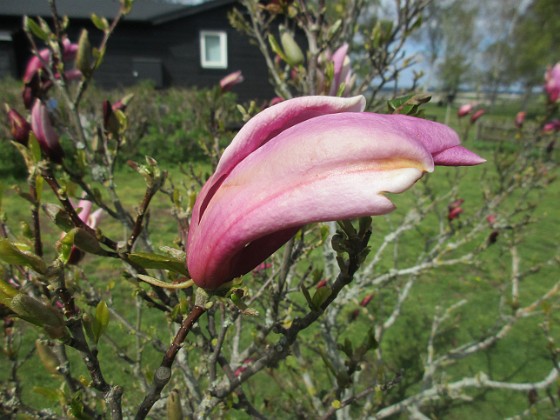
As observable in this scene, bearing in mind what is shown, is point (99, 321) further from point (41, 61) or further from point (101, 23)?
point (101, 23)

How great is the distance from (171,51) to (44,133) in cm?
1505

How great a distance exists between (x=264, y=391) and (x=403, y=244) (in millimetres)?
3415

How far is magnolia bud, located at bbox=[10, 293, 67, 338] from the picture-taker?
2.00 feet

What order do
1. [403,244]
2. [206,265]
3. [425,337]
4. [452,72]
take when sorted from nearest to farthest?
[206,265] → [425,337] → [403,244] → [452,72]

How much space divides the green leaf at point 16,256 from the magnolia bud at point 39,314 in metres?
0.05

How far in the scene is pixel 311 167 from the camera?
515 mm

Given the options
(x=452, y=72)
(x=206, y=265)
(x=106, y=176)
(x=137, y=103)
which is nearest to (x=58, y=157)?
(x=106, y=176)

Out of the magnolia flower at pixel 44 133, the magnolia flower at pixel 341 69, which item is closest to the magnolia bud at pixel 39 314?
the magnolia flower at pixel 44 133

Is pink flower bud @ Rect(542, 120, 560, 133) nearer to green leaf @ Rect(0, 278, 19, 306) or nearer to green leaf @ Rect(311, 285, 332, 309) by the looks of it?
green leaf @ Rect(311, 285, 332, 309)

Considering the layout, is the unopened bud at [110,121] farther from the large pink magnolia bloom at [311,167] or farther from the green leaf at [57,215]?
the large pink magnolia bloom at [311,167]

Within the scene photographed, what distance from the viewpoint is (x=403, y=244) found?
6039mm

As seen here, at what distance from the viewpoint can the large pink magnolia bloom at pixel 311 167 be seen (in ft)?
1.62

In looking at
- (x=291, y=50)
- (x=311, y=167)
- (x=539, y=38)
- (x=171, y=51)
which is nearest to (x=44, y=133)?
(x=291, y=50)

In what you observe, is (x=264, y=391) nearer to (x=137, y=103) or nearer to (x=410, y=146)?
(x=410, y=146)
